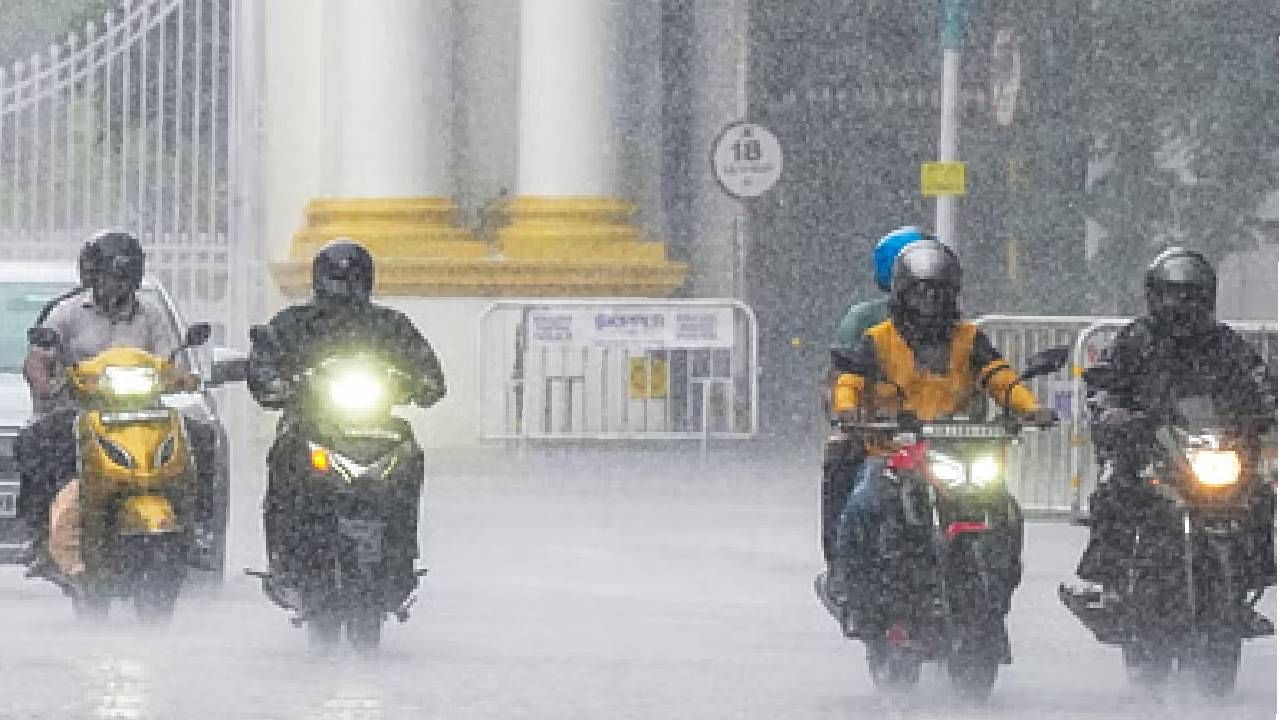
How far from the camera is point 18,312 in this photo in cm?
1919

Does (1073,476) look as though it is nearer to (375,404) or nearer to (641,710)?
(375,404)

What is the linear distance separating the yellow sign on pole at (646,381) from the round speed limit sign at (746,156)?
1.38m

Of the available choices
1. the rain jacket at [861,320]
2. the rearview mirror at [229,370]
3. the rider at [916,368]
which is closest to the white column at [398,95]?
the rearview mirror at [229,370]

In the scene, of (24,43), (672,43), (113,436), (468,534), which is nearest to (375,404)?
(113,436)

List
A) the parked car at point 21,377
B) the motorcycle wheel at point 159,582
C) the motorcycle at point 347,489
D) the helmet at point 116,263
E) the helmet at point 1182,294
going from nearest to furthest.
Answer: the helmet at point 1182,294 → the motorcycle at point 347,489 → the motorcycle wheel at point 159,582 → the helmet at point 116,263 → the parked car at point 21,377

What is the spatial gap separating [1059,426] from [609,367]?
672 cm

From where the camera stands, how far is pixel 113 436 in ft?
52.8

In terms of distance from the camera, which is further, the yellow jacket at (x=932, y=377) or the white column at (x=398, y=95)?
the white column at (x=398, y=95)

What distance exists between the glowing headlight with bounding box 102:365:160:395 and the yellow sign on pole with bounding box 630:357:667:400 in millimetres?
13428

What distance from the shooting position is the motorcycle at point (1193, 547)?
43.9 feet

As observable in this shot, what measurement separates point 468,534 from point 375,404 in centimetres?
685

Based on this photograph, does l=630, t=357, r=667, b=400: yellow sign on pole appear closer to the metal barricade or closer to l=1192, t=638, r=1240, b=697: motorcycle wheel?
the metal barricade

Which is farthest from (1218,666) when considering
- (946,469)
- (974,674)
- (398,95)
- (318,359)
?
(398,95)

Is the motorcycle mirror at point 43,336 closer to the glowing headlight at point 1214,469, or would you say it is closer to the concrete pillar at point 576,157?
the glowing headlight at point 1214,469
